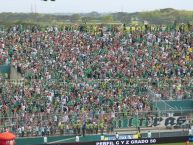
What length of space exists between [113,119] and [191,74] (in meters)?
10.4

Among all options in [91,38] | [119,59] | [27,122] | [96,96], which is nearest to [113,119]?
[96,96]

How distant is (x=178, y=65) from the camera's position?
138ft

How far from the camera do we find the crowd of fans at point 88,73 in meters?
33.3

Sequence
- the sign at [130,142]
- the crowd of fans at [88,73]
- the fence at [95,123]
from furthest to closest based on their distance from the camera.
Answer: the crowd of fans at [88,73]
the fence at [95,123]
the sign at [130,142]

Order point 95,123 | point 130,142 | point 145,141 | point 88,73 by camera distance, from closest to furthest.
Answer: point 130,142 < point 145,141 < point 95,123 < point 88,73

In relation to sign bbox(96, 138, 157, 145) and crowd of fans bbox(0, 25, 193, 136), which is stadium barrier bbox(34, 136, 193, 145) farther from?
crowd of fans bbox(0, 25, 193, 136)

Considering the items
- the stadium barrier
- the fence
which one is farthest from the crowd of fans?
the stadium barrier

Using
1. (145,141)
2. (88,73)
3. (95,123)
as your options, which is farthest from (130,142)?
(88,73)

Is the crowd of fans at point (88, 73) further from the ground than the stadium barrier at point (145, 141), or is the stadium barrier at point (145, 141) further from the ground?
the crowd of fans at point (88, 73)

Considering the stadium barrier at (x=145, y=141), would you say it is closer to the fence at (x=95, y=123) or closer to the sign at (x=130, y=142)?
the sign at (x=130, y=142)

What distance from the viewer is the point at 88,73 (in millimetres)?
39719

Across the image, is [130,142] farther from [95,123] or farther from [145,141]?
[95,123]

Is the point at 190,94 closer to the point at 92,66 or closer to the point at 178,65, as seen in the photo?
the point at 178,65

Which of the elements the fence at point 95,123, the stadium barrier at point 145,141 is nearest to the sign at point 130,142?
the stadium barrier at point 145,141
